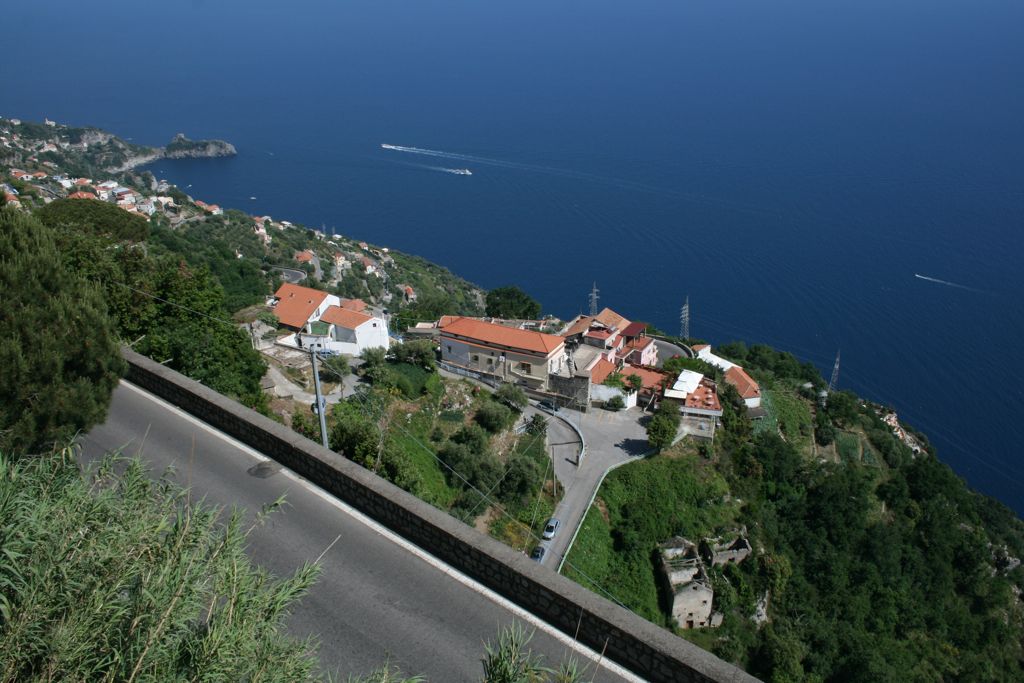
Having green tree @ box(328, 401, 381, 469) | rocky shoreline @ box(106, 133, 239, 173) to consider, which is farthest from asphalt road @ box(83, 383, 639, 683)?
rocky shoreline @ box(106, 133, 239, 173)

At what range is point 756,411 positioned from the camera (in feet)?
104

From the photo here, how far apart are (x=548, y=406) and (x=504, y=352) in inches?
117

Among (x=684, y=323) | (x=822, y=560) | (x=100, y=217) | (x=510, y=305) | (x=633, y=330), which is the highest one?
(x=100, y=217)

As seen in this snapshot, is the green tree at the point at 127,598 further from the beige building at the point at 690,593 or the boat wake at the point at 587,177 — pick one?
the boat wake at the point at 587,177

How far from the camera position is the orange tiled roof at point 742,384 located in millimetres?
32709

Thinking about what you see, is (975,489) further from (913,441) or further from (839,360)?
(839,360)

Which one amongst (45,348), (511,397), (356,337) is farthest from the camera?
(356,337)

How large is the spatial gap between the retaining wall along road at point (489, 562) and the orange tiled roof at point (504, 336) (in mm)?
19130

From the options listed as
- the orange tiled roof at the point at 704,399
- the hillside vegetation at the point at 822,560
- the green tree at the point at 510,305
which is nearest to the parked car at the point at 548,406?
the hillside vegetation at the point at 822,560

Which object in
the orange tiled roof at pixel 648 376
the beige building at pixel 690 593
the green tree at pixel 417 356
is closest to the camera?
the beige building at pixel 690 593

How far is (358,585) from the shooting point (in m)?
6.96

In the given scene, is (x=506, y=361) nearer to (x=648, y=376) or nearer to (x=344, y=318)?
(x=648, y=376)

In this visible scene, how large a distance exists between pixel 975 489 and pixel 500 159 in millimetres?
73086

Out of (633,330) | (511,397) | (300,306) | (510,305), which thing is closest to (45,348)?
Answer: (511,397)
